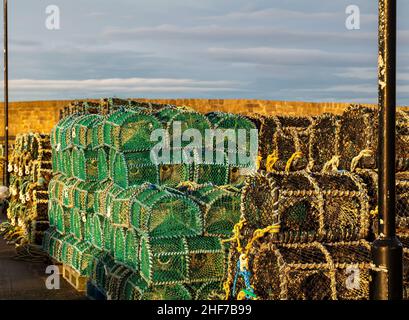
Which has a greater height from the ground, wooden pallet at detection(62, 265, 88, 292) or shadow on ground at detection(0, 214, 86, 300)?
wooden pallet at detection(62, 265, 88, 292)

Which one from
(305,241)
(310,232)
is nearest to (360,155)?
(310,232)

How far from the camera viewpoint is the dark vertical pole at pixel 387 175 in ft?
20.5

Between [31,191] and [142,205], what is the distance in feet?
24.8

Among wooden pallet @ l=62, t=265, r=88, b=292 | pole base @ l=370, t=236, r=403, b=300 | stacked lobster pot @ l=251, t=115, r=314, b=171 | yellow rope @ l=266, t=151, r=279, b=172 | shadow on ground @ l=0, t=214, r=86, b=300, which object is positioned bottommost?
shadow on ground @ l=0, t=214, r=86, b=300

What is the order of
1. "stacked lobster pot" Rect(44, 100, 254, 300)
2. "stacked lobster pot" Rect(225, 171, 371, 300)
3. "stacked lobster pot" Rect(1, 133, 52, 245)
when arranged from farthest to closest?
"stacked lobster pot" Rect(1, 133, 52, 245), "stacked lobster pot" Rect(44, 100, 254, 300), "stacked lobster pot" Rect(225, 171, 371, 300)

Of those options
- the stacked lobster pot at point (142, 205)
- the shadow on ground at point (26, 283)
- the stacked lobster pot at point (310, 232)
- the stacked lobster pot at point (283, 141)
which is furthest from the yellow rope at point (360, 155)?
the shadow on ground at point (26, 283)

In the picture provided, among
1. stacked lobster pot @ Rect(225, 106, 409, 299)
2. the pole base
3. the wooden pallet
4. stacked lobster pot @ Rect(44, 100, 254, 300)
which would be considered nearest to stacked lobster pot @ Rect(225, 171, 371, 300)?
stacked lobster pot @ Rect(225, 106, 409, 299)

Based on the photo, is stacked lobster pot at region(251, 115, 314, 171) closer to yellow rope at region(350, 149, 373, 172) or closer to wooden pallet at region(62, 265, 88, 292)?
yellow rope at region(350, 149, 373, 172)

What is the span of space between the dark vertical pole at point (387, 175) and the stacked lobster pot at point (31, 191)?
986 cm

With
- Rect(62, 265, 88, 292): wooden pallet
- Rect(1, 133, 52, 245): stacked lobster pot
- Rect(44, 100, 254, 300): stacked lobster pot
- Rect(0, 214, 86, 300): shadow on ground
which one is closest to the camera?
Rect(44, 100, 254, 300): stacked lobster pot

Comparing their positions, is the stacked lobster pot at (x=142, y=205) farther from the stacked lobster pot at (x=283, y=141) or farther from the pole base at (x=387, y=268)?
the pole base at (x=387, y=268)

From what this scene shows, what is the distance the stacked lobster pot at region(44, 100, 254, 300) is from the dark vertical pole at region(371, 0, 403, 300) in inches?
72.0

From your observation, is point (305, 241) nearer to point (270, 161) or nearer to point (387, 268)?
point (387, 268)

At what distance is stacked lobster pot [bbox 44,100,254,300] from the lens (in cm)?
848
